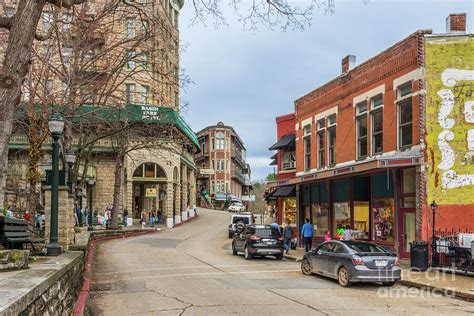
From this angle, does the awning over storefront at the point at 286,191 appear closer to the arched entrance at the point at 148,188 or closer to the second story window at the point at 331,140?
the second story window at the point at 331,140

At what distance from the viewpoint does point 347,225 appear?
87.7 ft

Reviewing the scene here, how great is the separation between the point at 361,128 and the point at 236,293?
13.9 m

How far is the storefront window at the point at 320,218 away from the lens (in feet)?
96.4

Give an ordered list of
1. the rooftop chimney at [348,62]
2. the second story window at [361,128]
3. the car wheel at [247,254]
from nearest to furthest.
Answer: the car wheel at [247,254]
the second story window at [361,128]
the rooftop chimney at [348,62]

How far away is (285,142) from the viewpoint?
3578 centimetres

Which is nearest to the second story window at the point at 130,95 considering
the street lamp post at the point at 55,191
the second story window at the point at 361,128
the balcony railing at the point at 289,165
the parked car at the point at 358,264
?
the street lamp post at the point at 55,191

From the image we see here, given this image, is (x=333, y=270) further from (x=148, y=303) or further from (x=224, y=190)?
(x=224, y=190)

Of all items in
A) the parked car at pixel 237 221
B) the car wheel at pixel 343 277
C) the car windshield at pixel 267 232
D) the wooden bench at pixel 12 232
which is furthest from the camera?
the parked car at pixel 237 221

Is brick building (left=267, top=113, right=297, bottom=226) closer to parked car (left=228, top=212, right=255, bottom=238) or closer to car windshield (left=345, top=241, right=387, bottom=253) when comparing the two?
parked car (left=228, top=212, right=255, bottom=238)

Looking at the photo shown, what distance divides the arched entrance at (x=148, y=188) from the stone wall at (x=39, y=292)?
42.1 m

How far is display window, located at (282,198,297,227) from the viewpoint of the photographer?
3600cm

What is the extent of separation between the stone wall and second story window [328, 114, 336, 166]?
66.5 ft

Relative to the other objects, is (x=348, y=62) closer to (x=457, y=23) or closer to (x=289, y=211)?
(x=457, y=23)

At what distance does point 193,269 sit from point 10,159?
109 feet
